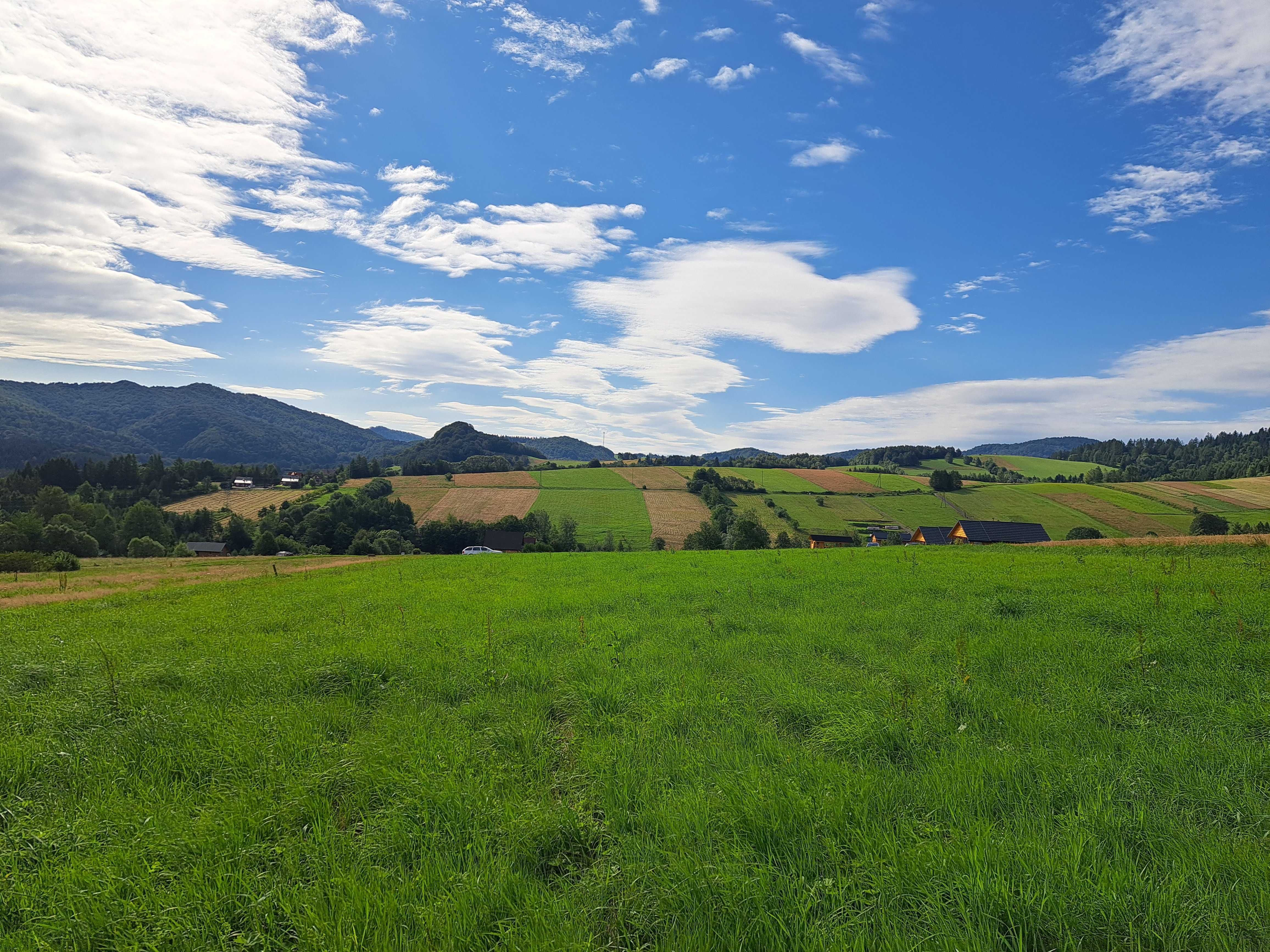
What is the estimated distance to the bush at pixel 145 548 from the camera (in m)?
68.3

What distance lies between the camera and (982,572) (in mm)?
17234

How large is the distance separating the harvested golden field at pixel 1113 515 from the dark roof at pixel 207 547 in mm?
121422

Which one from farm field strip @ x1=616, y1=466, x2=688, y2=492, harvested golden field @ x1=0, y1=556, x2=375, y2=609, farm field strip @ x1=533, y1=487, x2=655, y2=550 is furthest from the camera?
farm field strip @ x1=616, y1=466, x2=688, y2=492

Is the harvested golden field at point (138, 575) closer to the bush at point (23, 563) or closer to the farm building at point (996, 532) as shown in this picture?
the bush at point (23, 563)

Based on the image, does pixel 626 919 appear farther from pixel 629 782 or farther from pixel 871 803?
pixel 871 803

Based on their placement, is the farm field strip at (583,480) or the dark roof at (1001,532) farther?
the farm field strip at (583,480)

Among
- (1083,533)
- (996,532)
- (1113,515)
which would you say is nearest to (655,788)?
(996,532)

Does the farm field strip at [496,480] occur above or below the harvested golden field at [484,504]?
above

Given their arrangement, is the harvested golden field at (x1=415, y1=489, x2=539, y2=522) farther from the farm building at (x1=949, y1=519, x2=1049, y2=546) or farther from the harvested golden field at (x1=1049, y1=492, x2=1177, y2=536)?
the harvested golden field at (x1=1049, y1=492, x2=1177, y2=536)

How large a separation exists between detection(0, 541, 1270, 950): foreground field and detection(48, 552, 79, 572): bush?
4112 centimetres

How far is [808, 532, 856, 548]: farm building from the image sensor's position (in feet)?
253

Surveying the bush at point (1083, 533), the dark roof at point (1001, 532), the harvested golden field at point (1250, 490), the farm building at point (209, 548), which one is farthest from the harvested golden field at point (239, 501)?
the harvested golden field at point (1250, 490)

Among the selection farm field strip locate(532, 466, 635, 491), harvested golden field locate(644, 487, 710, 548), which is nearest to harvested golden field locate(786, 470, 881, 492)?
harvested golden field locate(644, 487, 710, 548)

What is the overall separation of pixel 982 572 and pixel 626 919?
58.3ft
